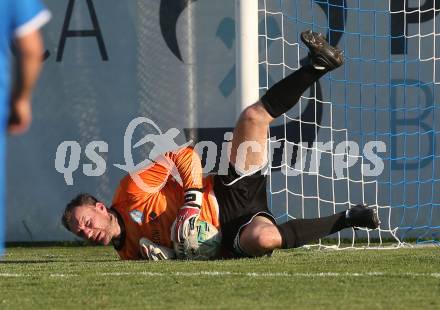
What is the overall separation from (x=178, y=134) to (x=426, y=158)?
2143 mm

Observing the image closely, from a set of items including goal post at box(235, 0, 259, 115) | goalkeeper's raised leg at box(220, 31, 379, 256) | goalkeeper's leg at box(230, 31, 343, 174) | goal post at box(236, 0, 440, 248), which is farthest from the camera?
goal post at box(236, 0, 440, 248)

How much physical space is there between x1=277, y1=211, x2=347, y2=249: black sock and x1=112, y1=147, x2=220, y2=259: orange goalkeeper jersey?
42cm

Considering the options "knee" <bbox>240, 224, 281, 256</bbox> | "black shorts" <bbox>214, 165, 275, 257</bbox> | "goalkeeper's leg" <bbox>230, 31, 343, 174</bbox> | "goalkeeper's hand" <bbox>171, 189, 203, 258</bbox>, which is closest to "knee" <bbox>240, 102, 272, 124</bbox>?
"goalkeeper's leg" <bbox>230, 31, 343, 174</bbox>

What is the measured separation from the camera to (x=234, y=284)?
4766 millimetres

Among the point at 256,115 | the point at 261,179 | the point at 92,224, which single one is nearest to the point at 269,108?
the point at 256,115

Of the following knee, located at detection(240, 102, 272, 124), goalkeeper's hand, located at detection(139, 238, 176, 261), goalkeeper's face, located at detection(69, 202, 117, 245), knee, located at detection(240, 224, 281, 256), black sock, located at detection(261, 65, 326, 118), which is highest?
black sock, located at detection(261, 65, 326, 118)

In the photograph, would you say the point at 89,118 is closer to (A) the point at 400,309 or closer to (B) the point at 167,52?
(B) the point at 167,52

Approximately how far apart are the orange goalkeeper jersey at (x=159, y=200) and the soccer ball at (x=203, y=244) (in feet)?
0.29

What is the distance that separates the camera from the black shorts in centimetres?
609

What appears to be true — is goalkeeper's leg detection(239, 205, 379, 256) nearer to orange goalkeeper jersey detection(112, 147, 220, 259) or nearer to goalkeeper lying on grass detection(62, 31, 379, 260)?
goalkeeper lying on grass detection(62, 31, 379, 260)

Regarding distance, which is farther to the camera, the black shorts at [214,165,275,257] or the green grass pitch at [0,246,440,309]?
the black shorts at [214,165,275,257]

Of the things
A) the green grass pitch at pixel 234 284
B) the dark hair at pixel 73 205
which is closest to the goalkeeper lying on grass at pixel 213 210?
the dark hair at pixel 73 205

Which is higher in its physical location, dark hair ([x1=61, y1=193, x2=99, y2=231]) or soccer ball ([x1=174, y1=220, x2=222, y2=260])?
dark hair ([x1=61, y1=193, x2=99, y2=231])

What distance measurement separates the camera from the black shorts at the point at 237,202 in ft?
20.0
